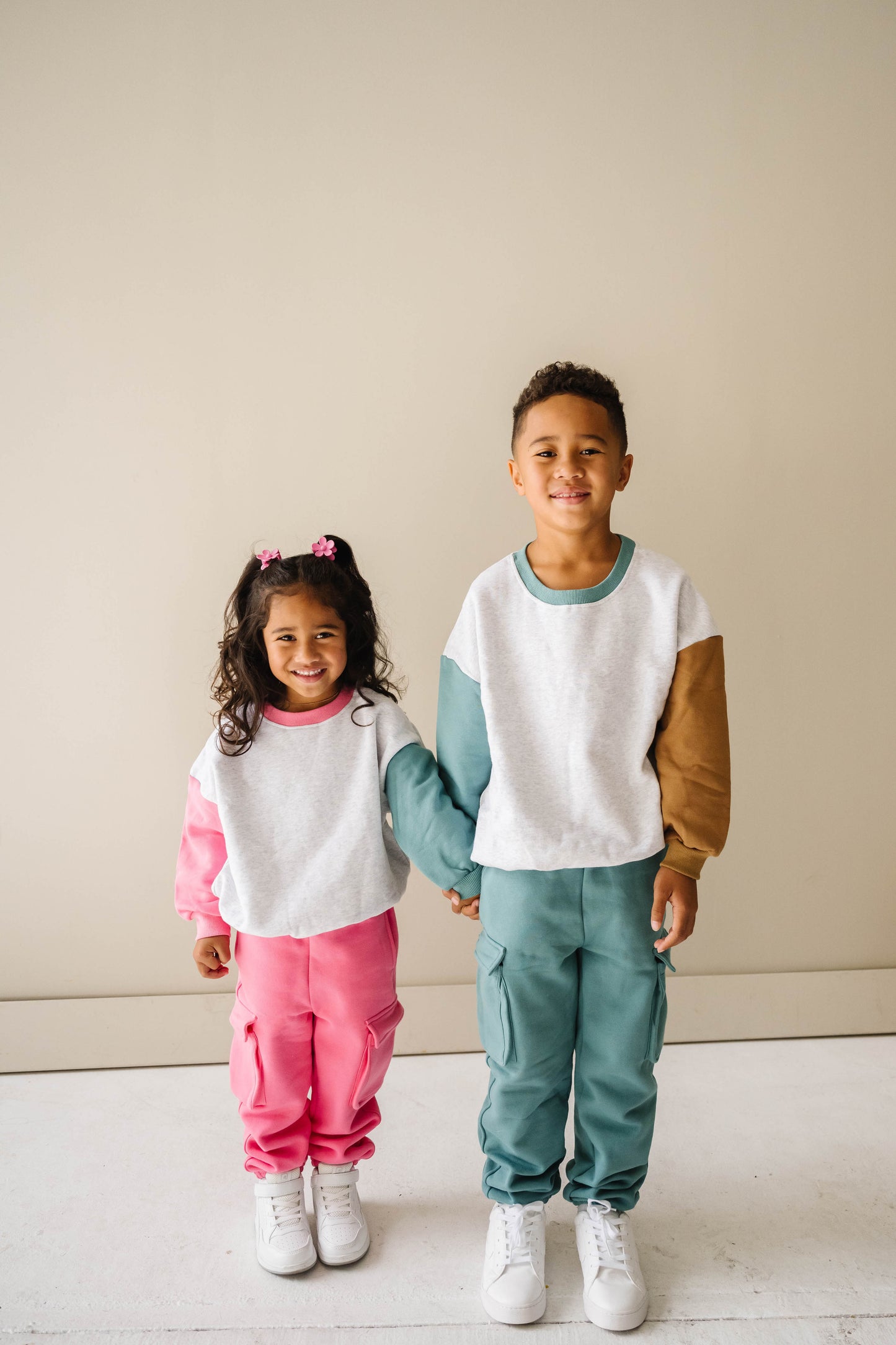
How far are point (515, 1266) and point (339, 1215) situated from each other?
0.26 meters

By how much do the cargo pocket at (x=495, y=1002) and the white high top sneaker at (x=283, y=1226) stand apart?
369 mm

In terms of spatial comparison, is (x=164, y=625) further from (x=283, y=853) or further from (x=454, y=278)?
(x=454, y=278)

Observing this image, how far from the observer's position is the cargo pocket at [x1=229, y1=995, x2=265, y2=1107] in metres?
1.27

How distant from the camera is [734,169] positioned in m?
1.72

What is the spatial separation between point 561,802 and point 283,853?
1.29 ft

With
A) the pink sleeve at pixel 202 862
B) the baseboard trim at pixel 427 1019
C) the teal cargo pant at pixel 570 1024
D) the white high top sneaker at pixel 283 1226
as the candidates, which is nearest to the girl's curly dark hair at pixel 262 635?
the pink sleeve at pixel 202 862

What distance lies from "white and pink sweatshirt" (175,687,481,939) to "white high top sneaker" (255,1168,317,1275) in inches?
15.0

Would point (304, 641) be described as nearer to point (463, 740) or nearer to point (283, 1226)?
point (463, 740)

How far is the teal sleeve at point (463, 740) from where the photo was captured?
4.01ft

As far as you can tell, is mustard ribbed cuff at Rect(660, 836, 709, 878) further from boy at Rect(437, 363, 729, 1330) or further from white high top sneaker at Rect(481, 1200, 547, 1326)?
white high top sneaker at Rect(481, 1200, 547, 1326)

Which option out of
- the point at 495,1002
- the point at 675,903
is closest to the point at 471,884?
the point at 495,1002

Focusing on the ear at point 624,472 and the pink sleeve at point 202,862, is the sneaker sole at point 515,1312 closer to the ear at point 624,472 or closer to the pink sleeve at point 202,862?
the pink sleeve at point 202,862

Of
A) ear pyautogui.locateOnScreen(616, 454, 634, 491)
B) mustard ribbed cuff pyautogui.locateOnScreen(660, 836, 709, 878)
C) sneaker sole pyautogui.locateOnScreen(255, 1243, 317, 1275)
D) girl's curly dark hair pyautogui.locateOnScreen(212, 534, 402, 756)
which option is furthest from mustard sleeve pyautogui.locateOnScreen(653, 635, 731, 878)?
sneaker sole pyautogui.locateOnScreen(255, 1243, 317, 1275)

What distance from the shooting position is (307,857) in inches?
49.6
